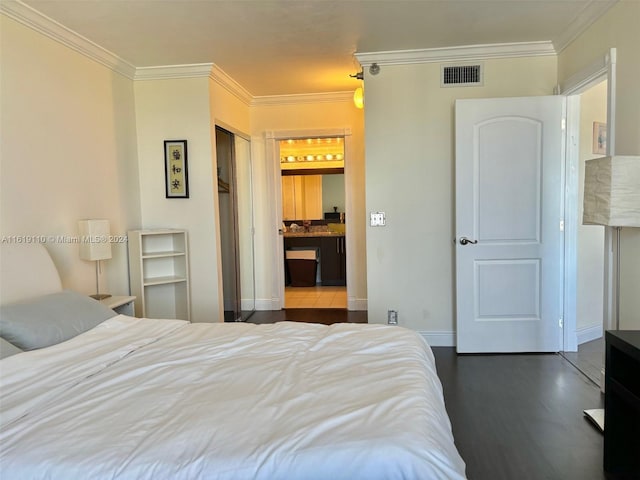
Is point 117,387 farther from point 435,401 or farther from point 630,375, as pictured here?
point 630,375

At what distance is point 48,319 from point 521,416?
8.75ft

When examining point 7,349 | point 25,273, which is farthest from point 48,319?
point 25,273

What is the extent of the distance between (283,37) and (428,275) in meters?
2.34

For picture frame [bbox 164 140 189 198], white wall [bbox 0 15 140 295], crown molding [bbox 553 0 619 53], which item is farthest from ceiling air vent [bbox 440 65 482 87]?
white wall [bbox 0 15 140 295]

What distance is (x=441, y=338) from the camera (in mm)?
3893

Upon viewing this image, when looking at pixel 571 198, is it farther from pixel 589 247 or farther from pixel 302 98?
pixel 302 98

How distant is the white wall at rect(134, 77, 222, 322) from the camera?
400 centimetres

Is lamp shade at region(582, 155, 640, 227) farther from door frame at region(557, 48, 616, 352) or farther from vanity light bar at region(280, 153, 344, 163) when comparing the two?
vanity light bar at region(280, 153, 344, 163)

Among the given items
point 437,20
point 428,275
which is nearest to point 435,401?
point 428,275

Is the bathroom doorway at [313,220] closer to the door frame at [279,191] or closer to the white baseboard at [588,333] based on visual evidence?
the door frame at [279,191]

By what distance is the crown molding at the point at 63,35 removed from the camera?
2666mm

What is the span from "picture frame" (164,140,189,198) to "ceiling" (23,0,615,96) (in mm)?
755

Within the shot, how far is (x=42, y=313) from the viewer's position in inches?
84.4

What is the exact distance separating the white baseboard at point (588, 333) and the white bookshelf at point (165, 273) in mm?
3585
